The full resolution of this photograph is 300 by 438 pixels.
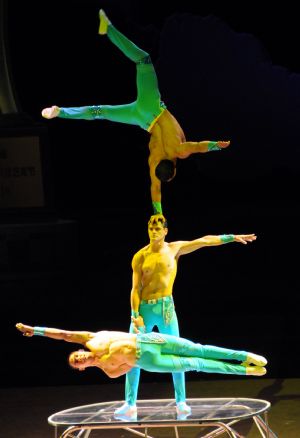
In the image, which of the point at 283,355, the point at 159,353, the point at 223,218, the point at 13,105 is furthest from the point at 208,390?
the point at 13,105

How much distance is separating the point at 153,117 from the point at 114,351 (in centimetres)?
134

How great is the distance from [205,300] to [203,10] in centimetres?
198

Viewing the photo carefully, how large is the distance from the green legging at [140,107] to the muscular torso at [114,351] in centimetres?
122

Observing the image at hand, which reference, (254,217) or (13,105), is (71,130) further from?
(254,217)

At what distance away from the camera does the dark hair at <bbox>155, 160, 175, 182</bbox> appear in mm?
6266

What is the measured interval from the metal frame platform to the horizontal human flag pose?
0.73 ft

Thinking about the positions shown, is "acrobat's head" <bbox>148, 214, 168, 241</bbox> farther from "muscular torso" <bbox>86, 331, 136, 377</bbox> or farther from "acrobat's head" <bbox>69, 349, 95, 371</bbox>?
"acrobat's head" <bbox>69, 349, 95, 371</bbox>

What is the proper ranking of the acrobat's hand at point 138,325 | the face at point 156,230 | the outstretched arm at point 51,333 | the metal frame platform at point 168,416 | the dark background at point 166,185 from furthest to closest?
1. the dark background at point 166,185
2. the face at point 156,230
3. the acrobat's hand at point 138,325
4. the outstretched arm at point 51,333
5. the metal frame platform at point 168,416

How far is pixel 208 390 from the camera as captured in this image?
7.56 meters

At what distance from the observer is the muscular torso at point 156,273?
6.19 meters

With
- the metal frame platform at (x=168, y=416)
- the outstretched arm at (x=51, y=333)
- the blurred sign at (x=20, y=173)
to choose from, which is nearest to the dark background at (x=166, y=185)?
the blurred sign at (x=20, y=173)

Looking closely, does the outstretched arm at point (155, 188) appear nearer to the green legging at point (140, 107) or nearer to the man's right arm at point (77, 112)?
the green legging at point (140, 107)

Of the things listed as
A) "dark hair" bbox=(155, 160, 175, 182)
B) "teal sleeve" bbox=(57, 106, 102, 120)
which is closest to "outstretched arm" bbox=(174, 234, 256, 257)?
"dark hair" bbox=(155, 160, 175, 182)

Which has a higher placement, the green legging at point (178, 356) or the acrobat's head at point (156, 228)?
the acrobat's head at point (156, 228)
